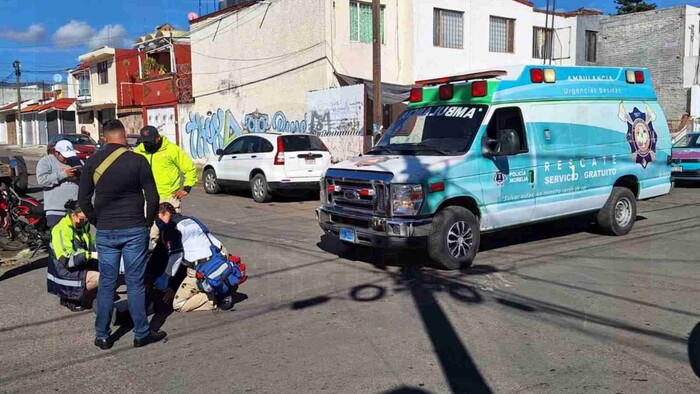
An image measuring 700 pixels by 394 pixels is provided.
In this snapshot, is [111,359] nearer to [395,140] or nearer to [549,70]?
[395,140]

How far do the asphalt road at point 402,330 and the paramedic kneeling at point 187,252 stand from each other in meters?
0.13

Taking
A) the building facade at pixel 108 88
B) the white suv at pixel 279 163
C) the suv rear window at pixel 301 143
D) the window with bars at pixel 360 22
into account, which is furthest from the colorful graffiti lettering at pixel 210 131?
the suv rear window at pixel 301 143

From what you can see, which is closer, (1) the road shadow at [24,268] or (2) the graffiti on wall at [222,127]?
(1) the road shadow at [24,268]

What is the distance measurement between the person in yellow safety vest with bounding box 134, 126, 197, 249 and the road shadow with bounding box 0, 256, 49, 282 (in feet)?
7.04

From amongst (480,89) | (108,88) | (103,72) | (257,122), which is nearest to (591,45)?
(257,122)

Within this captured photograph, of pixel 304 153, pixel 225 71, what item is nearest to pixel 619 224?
pixel 304 153

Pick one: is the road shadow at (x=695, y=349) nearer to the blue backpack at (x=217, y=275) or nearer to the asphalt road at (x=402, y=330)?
the asphalt road at (x=402, y=330)

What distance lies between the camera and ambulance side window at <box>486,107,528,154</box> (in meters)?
7.82

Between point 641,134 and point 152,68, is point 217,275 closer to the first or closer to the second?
point 641,134

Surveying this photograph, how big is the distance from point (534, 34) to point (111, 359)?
1071 inches

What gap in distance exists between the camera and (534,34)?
28.2 meters

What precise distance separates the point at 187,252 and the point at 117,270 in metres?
1.02

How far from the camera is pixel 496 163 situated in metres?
7.71

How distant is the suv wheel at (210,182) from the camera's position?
16.2 metres
